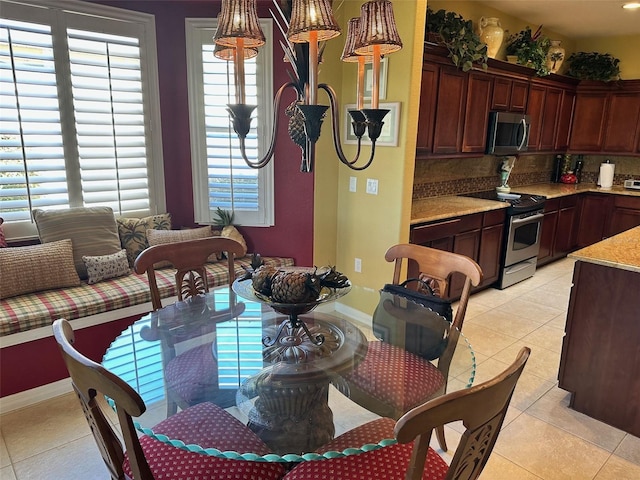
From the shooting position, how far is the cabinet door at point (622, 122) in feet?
18.2

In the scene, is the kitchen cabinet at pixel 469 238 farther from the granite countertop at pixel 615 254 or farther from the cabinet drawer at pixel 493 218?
the granite countertop at pixel 615 254

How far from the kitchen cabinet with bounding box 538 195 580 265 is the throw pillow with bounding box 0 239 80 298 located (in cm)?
470

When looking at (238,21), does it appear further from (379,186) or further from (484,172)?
(484,172)

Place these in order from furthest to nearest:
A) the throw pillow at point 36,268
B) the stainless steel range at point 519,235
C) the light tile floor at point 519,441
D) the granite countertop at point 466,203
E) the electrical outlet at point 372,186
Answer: the stainless steel range at point 519,235 → the granite countertop at point 466,203 → the electrical outlet at point 372,186 → the throw pillow at point 36,268 → the light tile floor at point 519,441

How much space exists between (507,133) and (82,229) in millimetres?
4062

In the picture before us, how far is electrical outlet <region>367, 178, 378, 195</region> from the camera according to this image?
355 centimetres

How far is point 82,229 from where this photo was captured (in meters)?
3.09

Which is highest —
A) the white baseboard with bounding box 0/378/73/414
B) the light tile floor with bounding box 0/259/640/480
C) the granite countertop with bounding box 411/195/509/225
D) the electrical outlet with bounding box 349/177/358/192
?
the electrical outlet with bounding box 349/177/358/192

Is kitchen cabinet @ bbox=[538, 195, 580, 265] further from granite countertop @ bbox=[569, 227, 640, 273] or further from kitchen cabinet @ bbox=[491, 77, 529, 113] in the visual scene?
granite countertop @ bbox=[569, 227, 640, 273]

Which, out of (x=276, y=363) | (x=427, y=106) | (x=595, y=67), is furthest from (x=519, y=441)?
(x=595, y=67)

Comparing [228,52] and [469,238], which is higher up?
[228,52]

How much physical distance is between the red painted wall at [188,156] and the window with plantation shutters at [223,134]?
7 centimetres

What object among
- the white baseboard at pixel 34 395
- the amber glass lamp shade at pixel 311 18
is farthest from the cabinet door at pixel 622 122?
the white baseboard at pixel 34 395

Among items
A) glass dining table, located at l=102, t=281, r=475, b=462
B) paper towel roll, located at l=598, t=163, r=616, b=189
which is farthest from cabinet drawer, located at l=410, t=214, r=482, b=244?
paper towel roll, located at l=598, t=163, r=616, b=189
